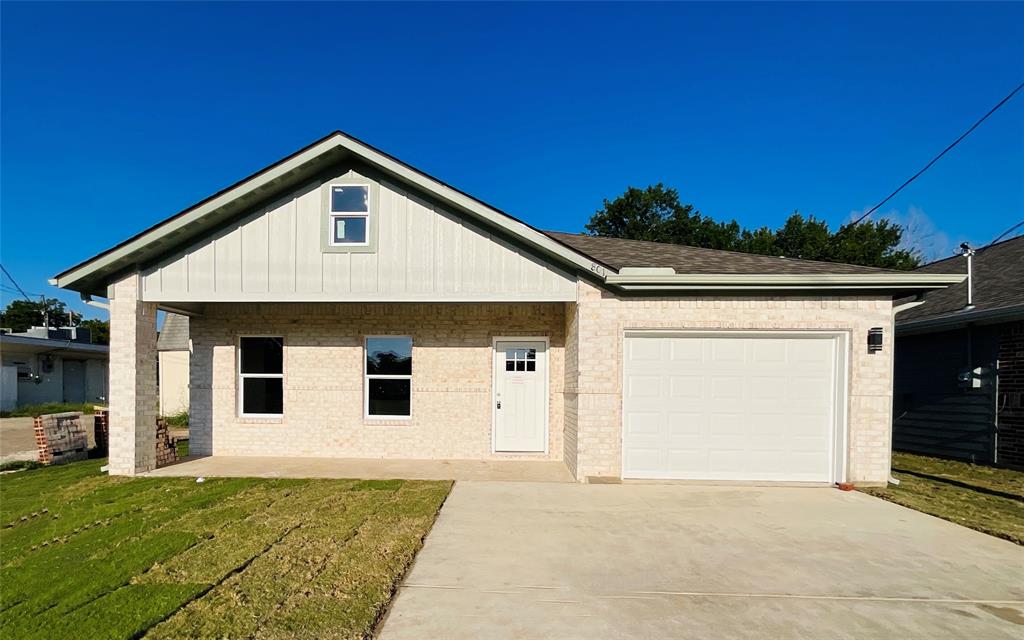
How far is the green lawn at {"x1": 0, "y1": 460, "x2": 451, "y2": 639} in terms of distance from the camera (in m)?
3.60

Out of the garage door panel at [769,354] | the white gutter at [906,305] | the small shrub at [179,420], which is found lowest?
the small shrub at [179,420]

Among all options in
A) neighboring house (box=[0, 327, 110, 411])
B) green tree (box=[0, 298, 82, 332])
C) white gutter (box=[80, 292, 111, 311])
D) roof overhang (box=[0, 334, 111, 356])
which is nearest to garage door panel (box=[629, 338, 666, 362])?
white gutter (box=[80, 292, 111, 311])

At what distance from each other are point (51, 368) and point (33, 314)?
2257 inches

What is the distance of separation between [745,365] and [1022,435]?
19.6ft

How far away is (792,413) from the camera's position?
8125 mm

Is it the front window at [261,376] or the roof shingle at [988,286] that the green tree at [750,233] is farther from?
the front window at [261,376]

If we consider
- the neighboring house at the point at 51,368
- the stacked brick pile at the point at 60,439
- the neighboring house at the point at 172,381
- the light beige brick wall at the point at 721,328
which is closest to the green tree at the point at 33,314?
the neighboring house at the point at 51,368

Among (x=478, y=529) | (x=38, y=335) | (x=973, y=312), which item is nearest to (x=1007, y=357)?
(x=973, y=312)

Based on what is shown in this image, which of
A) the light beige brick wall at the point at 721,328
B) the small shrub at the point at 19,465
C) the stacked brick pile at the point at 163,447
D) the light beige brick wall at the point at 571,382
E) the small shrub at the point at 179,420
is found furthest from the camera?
the small shrub at the point at 179,420

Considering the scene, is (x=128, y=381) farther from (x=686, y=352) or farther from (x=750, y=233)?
(x=750, y=233)

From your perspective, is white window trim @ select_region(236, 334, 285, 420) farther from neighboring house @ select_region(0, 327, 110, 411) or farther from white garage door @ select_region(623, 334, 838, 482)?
neighboring house @ select_region(0, 327, 110, 411)

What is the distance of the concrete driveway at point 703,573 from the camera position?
3.67m

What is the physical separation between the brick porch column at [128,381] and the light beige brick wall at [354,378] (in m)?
1.85

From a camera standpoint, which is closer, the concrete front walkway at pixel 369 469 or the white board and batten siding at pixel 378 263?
the white board and batten siding at pixel 378 263
